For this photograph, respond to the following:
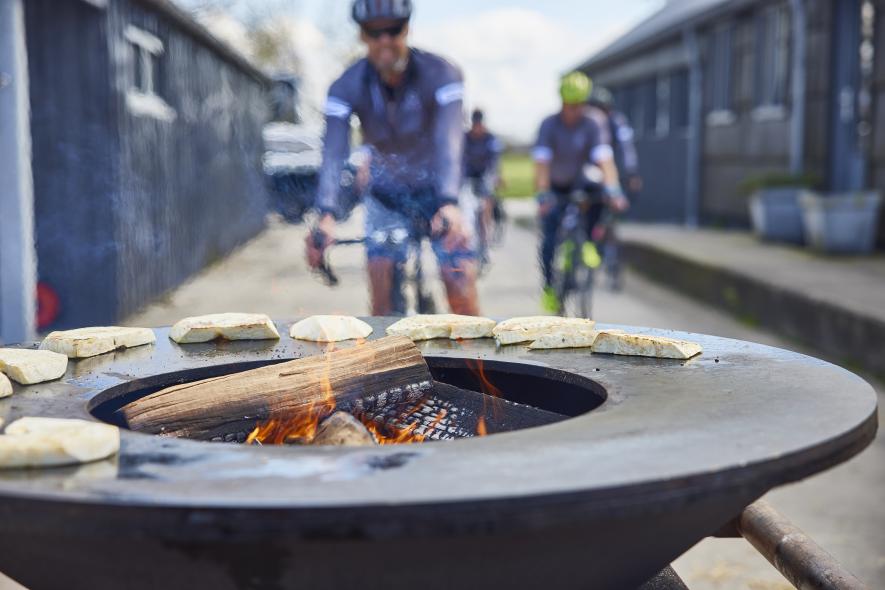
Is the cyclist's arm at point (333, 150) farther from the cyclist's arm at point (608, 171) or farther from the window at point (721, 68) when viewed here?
the window at point (721, 68)

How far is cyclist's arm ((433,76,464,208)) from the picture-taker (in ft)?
14.3

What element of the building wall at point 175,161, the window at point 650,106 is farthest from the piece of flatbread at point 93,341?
the window at point 650,106

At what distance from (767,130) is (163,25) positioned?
363 inches

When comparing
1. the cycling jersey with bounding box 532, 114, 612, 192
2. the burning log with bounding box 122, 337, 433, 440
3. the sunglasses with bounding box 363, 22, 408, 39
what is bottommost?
the burning log with bounding box 122, 337, 433, 440

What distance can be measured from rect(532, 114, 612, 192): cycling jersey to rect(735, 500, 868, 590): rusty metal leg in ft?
21.9

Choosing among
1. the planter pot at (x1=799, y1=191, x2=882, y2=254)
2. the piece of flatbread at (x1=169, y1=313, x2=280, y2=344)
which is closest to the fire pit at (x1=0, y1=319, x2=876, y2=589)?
the piece of flatbread at (x1=169, y1=313, x2=280, y2=344)

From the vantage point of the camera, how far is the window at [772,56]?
1641 cm

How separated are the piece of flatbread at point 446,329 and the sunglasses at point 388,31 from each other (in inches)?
66.9

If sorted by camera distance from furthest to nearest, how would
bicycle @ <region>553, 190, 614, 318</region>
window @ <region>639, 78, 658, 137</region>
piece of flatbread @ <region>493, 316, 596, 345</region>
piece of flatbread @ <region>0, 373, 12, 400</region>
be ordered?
window @ <region>639, 78, 658, 137</region> < bicycle @ <region>553, 190, 614, 318</region> < piece of flatbread @ <region>493, 316, 596, 345</region> < piece of flatbread @ <region>0, 373, 12, 400</region>

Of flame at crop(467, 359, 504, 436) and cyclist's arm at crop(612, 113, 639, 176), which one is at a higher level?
cyclist's arm at crop(612, 113, 639, 176)

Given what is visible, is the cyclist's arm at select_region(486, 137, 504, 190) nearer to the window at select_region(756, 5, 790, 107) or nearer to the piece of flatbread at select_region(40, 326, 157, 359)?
the window at select_region(756, 5, 790, 107)

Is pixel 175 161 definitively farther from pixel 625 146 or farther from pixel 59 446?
pixel 59 446

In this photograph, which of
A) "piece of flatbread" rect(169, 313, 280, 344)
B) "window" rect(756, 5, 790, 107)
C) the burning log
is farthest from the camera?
"window" rect(756, 5, 790, 107)

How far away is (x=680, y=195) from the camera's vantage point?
22.4 metres
